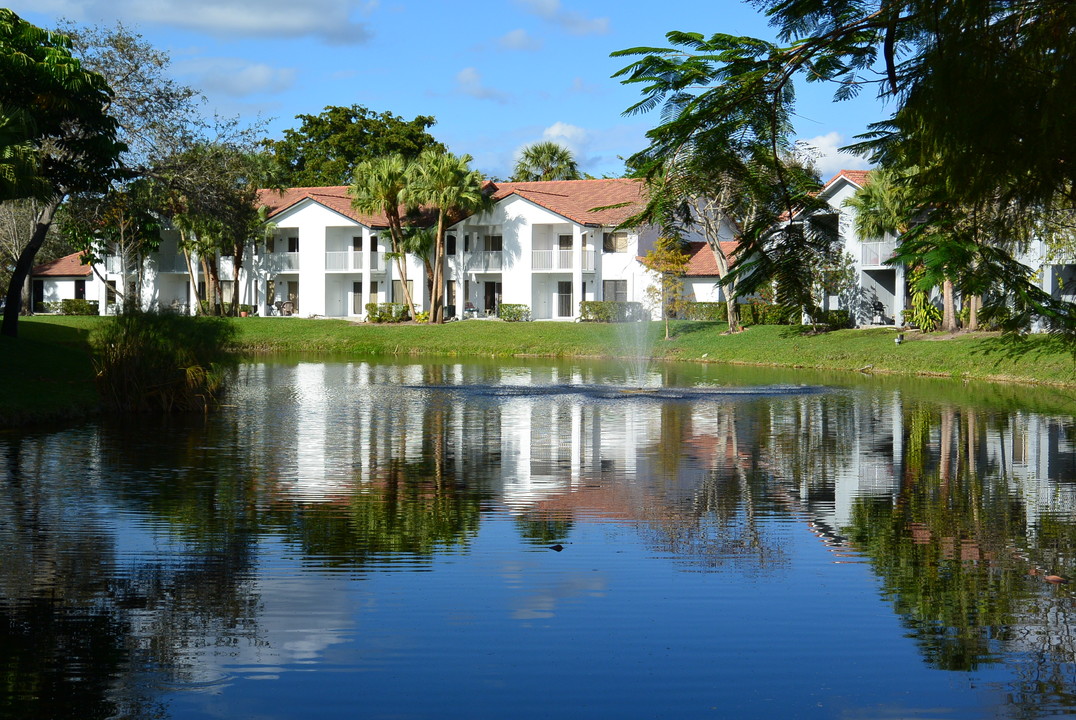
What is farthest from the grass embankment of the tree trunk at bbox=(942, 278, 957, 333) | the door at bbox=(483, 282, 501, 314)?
the door at bbox=(483, 282, 501, 314)

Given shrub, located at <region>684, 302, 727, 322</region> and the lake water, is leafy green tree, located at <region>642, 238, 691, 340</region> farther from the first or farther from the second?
the lake water

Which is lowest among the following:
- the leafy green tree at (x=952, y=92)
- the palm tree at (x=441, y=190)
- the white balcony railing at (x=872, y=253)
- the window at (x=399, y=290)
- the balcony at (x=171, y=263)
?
the leafy green tree at (x=952, y=92)

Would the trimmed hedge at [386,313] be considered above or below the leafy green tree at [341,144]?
below

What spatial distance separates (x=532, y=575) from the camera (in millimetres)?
10047

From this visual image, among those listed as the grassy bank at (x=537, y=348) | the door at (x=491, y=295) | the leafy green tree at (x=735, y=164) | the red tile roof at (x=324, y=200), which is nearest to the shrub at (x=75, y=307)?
the grassy bank at (x=537, y=348)

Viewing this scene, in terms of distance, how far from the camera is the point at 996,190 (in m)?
7.64

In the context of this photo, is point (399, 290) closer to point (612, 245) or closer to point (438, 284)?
point (438, 284)

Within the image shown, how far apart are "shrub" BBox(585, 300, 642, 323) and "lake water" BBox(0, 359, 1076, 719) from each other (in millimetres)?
41064

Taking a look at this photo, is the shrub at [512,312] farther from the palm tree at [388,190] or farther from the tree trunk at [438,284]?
the palm tree at [388,190]

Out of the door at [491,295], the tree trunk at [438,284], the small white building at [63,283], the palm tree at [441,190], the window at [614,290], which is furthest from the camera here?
the small white building at [63,283]

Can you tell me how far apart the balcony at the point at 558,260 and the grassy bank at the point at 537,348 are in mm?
7086

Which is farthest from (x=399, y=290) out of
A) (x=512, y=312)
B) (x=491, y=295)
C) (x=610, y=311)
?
(x=610, y=311)

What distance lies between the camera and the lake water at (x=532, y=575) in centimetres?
716

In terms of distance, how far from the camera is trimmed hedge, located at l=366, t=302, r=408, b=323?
2532 inches
